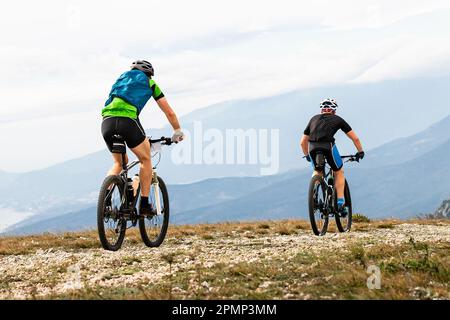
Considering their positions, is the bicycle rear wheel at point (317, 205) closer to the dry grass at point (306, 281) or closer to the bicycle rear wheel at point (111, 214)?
the bicycle rear wheel at point (111, 214)

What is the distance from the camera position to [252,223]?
1900 cm

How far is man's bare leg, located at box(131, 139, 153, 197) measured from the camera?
11602 mm

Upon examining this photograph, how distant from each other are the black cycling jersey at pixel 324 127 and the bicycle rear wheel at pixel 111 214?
5.31 m

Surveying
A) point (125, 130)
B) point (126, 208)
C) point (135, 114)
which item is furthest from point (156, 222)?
point (135, 114)

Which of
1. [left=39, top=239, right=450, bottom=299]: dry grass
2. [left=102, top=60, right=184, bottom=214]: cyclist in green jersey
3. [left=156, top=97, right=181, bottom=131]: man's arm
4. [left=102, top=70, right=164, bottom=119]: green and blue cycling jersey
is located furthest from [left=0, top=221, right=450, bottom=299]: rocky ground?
[left=102, top=70, right=164, bottom=119]: green and blue cycling jersey

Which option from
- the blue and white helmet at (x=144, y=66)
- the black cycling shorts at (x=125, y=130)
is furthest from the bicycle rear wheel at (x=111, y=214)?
the blue and white helmet at (x=144, y=66)

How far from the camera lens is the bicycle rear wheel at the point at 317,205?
14.2m

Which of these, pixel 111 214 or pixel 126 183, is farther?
pixel 126 183

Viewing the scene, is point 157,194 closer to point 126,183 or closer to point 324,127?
point 126,183

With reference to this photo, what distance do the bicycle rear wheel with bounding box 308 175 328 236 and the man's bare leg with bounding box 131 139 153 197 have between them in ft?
13.0

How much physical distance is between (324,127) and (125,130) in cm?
543

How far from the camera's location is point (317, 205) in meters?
14.7
